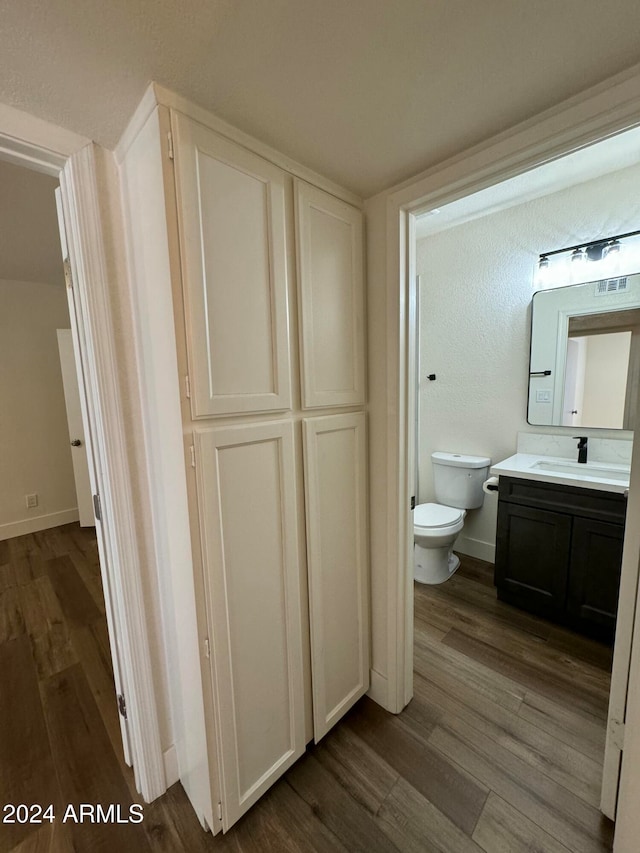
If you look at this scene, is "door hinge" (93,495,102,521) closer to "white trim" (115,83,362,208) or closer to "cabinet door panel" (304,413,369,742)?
"cabinet door panel" (304,413,369,742)

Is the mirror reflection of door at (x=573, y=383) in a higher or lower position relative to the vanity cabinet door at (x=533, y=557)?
higher

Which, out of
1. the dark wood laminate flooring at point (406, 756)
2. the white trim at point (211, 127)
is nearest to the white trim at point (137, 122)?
the white trim at point (211, 127)

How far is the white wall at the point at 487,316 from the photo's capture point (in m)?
2.12

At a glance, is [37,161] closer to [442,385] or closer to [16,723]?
[16,723]

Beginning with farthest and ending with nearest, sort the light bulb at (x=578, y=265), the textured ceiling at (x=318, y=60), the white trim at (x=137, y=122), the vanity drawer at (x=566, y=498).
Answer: the light bulb at (x=578, y=265) → the vanity drawer at (x=566, y=498) → the white trim at (x=137, y=122) → the textured ceiling at (x=318, y=60)

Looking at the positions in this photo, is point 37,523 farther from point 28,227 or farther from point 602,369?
point 602,369

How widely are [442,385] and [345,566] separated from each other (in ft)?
6.14

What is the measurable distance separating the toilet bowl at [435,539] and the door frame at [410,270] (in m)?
0.88

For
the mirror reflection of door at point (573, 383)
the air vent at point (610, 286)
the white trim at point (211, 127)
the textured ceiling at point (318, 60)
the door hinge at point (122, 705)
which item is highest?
the textured ceiling at point (318, 60)

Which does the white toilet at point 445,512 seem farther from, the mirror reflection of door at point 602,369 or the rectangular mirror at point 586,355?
the mirror reflection of door at point 602,369

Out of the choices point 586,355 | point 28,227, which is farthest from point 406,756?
point 28,227

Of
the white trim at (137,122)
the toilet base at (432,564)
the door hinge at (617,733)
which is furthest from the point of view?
the toilet base at (432,564)

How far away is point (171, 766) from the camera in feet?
4.17

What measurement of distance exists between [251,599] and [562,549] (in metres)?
1.79
